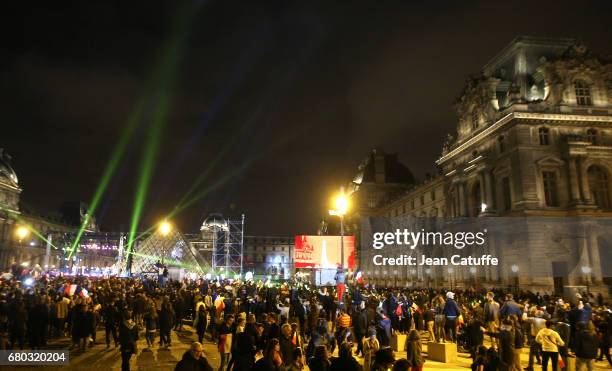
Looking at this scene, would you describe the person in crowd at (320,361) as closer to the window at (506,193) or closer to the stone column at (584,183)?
the window at (506,193)

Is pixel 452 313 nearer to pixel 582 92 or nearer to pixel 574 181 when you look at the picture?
pixel 574 181

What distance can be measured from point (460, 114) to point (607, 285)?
21.9m

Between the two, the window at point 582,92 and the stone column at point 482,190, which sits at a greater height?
the window at point 582,92

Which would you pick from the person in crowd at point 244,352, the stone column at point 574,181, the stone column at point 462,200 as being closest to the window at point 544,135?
the stone column at point 574,181

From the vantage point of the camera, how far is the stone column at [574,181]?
36.7 m

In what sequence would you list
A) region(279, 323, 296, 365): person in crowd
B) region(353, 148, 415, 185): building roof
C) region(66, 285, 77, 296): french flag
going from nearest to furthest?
region(279, 323, 296, 365): person in crowd → region(66, 285, 77, 296): french flag → region(353, 148, 415, 185): building roof

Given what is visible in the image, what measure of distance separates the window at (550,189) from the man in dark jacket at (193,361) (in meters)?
37.9

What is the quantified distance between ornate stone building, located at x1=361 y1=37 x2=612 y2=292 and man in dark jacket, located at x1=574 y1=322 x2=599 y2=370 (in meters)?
26.7

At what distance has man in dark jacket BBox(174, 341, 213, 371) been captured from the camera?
694 cm

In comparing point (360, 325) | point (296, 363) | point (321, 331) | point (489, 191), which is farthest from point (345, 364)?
point (489, 191)

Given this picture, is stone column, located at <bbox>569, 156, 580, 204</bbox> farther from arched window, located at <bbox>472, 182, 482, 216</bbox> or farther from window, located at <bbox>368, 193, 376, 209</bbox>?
window, located at <bbox>368, 193, 376, 209</bbox>

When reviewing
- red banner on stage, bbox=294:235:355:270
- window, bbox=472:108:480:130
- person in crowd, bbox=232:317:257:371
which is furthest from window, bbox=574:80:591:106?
person in crowd, bbox=232:317:257:371

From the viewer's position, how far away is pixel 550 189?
38.2 m

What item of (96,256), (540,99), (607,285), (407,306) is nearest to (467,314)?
(407,306)
